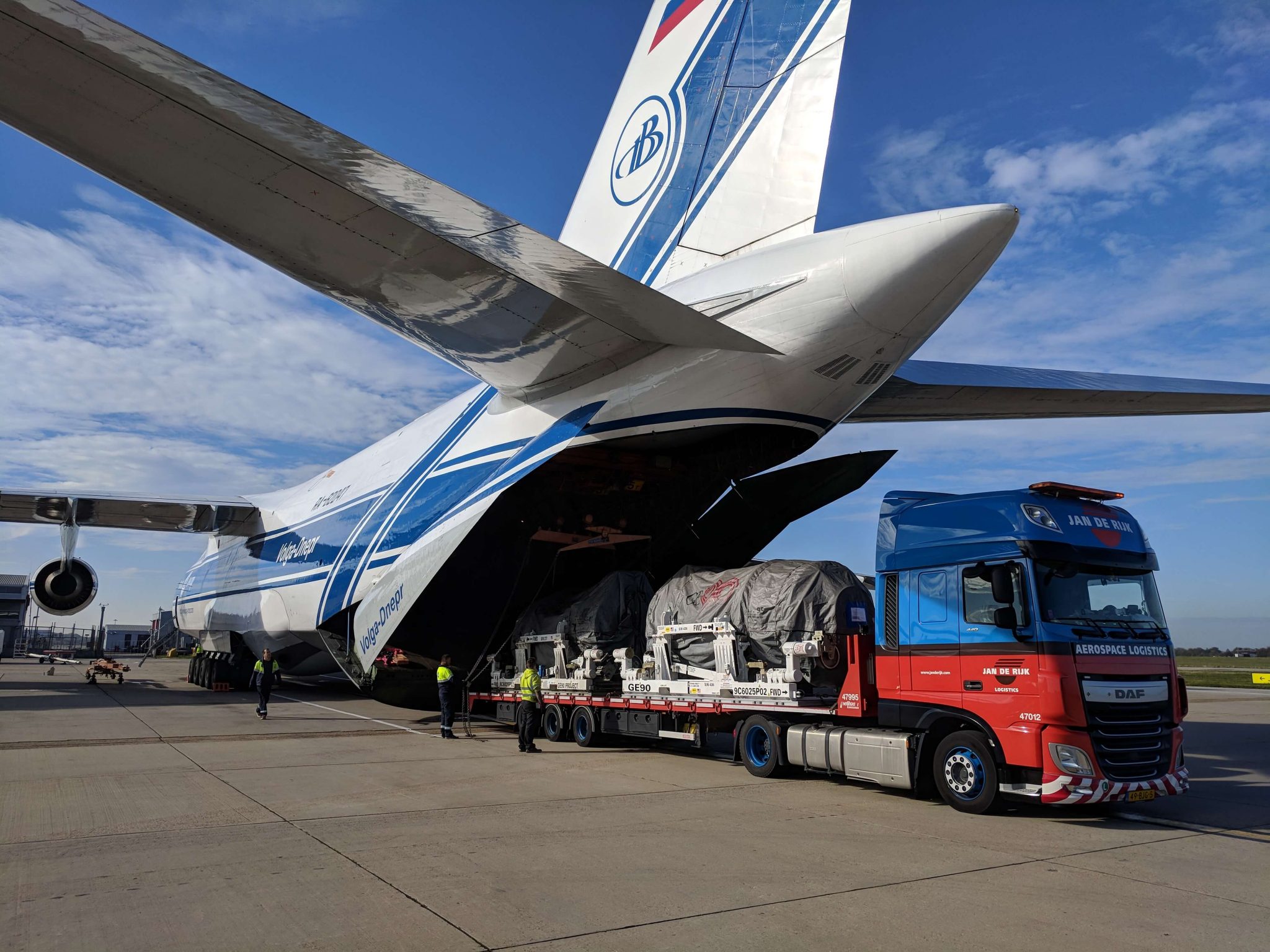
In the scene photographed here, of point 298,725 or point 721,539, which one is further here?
point 298,725

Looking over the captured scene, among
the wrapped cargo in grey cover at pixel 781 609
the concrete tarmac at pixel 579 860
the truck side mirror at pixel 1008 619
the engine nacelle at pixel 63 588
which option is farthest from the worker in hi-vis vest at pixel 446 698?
the engine nacelle at pixel 63 588

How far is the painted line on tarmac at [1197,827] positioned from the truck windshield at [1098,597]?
1.68 m

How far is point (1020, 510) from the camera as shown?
8.17m

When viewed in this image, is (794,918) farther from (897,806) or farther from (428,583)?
(428,583)

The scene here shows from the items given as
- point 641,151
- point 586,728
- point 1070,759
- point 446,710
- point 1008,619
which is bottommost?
point 586,728

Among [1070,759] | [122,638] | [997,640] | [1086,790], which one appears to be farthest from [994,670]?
[122,638]

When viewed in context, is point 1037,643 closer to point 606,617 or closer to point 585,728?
point 606,617

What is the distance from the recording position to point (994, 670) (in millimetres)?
7844

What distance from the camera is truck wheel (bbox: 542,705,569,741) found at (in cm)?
1339

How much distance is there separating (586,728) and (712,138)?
8.10 m

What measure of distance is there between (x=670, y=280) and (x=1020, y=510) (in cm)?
529

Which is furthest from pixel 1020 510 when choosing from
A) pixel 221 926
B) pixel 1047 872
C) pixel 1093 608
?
pixel 221 926

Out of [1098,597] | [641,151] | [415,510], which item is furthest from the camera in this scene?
[415,510]

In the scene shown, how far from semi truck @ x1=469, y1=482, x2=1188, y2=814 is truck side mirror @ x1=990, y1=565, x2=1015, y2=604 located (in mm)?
19
